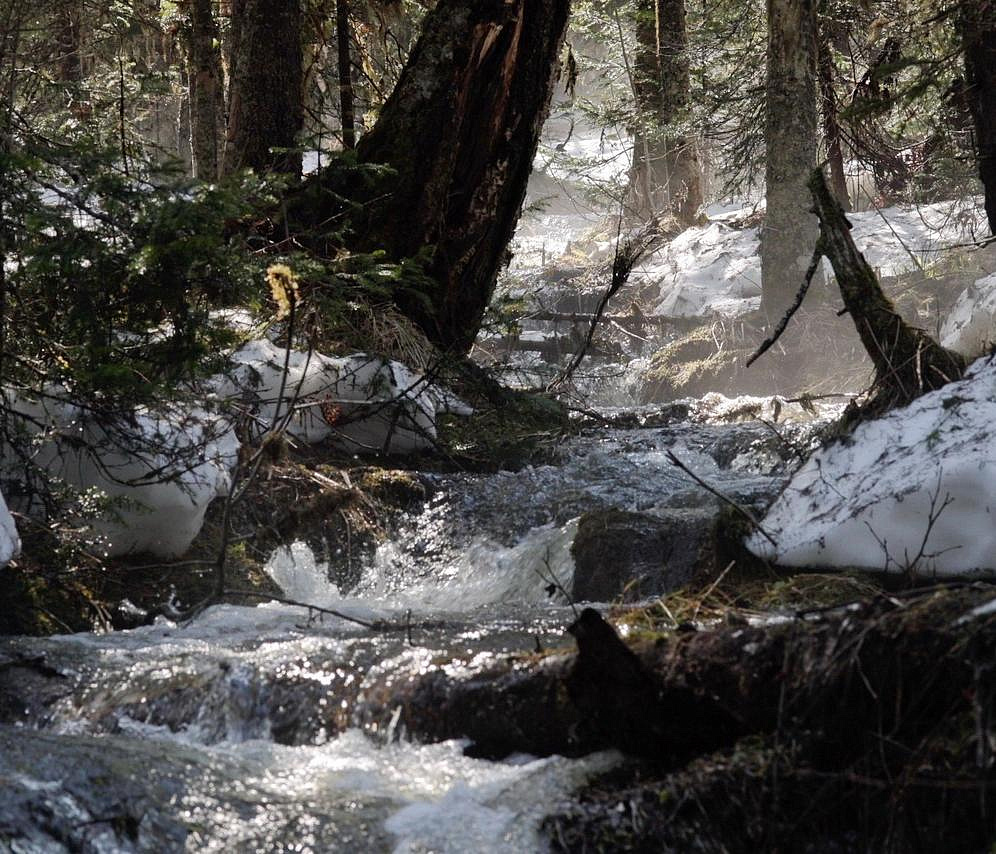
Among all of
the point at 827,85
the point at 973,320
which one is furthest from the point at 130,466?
→ the point at 827,85

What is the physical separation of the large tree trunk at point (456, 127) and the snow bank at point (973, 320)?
397 cm

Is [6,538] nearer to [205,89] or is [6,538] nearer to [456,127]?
[456,127]

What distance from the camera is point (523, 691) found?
11.3ft

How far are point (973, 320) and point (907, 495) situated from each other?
553 centimetres

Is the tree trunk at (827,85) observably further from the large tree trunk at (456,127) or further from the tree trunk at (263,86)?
the tree trunk at (263,86)

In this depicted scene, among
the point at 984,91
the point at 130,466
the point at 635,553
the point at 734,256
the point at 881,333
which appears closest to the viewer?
the point at 881,333

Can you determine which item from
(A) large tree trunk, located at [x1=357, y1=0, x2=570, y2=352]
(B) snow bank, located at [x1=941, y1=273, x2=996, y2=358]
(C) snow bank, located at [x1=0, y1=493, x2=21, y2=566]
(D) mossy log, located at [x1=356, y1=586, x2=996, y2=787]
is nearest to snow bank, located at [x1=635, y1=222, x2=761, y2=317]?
(B) snow bank, located at [x1=941, y1=273, x2=996, y2=358]

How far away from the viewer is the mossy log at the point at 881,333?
16.4ft

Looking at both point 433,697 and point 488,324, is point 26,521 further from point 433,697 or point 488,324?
point 488,324

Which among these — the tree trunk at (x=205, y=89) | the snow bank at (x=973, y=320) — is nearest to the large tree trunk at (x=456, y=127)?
the snow bank at (x=973, y=320)

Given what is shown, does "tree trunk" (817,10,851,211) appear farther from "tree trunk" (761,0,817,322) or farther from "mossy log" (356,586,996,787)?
"mossy log" (356,586,996,787)

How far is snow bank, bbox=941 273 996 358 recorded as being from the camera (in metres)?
8.86

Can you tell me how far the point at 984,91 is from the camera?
6.53 metres

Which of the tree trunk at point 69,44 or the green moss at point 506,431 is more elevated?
the tree trunk at point 69,44
